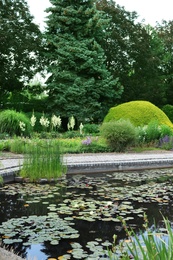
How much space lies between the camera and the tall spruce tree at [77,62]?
1997cm

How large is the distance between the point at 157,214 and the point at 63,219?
1.25 metres

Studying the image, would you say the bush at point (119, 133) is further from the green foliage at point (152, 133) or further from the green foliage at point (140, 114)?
the green foliage at point (140, 114)

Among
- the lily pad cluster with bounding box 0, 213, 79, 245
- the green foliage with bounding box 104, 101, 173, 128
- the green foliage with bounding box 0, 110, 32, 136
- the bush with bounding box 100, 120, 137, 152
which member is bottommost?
the lily pad cluster with bounding box 0, 213, 79, 245

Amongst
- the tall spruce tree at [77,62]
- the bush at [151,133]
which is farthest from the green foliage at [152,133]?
the tall spruce tree at [77,62]

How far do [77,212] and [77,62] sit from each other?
16269mm

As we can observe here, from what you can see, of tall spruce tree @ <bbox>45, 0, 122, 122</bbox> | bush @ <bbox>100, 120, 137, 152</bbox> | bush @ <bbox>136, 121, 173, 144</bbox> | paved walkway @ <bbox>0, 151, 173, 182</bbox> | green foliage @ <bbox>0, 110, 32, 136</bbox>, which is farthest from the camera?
tall spruce tree @ <bbox>45, 0, 122, 122</bbox>

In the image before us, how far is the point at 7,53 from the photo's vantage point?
2205 centimetres

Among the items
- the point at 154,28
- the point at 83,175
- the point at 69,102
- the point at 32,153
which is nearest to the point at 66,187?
the point at 32,153

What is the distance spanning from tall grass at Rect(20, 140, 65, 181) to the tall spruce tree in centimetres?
1220

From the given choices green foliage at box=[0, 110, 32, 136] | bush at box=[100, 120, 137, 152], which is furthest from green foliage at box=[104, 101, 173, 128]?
green foliage at box=[0, 110, 32, 136]

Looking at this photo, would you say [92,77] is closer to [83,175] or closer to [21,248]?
[83,175]

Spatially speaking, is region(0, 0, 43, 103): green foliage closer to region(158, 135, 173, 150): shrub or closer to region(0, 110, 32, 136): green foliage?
region(0, 110, 32, 136): green foliage

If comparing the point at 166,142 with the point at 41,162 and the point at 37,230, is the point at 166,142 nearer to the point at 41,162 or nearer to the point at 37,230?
the point at 41,162

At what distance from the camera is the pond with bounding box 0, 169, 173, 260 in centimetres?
393
